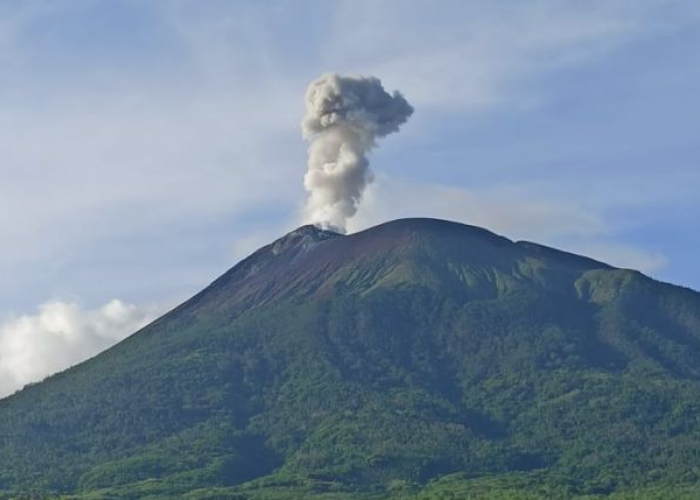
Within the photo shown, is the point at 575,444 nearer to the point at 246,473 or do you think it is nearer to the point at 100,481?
the point at 246,473

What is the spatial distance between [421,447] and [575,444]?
52.1 feet

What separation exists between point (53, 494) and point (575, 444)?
50834 mm

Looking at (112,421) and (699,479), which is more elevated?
(112,421)

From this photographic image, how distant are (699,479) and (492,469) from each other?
19604 mm

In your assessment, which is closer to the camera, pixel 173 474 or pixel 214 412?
pixel 173 474

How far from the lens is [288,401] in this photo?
197875 mm

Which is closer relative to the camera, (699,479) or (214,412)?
(699,479)

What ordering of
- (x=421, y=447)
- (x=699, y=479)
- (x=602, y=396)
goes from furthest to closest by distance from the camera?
(x=602, y=396) → (x=421, y=447) → (x=699, y=479)

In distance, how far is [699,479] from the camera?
166 meters

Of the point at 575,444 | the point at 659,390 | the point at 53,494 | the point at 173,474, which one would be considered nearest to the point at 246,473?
the point at 173,474

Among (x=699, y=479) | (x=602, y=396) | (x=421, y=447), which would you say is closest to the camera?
(x=699, y=479)

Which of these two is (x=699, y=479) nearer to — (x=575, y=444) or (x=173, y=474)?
(x=575, y=444)

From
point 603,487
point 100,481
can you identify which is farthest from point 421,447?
point 100,481

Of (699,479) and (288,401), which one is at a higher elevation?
(288,401)
